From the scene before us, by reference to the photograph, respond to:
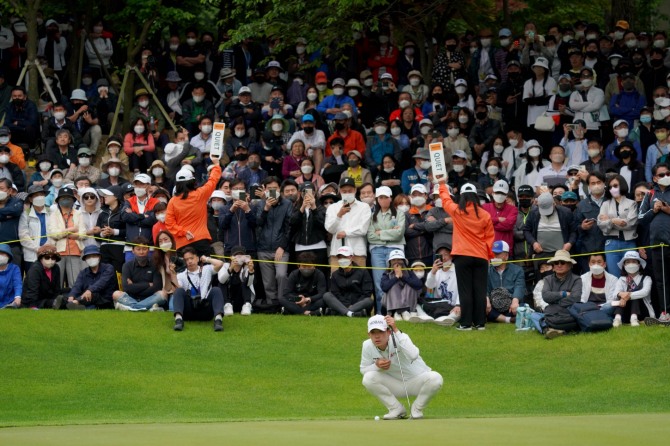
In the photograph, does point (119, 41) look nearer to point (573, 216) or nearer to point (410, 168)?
point (410, 168)

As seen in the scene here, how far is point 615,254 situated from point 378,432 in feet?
31.9

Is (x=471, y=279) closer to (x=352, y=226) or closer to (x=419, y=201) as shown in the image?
(x=352, y=226)

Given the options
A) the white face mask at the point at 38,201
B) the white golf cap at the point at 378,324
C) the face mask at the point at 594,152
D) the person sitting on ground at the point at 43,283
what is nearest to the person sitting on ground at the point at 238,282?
the person sitting on ground at the point at 43,283

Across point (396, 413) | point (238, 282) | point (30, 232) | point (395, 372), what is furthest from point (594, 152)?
point (396, 413)

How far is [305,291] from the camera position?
22141 mm

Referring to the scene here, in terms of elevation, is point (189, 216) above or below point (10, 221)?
below

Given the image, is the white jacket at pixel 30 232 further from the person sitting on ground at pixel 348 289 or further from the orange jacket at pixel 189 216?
the person sitting on ground at pixel 348 289

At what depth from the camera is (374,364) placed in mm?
14383

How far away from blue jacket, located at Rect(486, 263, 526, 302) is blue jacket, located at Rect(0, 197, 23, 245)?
8.40m

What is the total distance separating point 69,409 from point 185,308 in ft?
16.6

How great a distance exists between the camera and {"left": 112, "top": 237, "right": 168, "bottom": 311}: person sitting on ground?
21.9 meters

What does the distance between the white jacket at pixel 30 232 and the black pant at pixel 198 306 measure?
3224 mm

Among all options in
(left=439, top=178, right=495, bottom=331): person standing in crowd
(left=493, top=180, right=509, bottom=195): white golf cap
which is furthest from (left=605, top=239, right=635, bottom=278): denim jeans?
(left=493, top=180, right=509, bottom=195): white golf cap

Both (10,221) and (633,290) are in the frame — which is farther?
(10,221)
